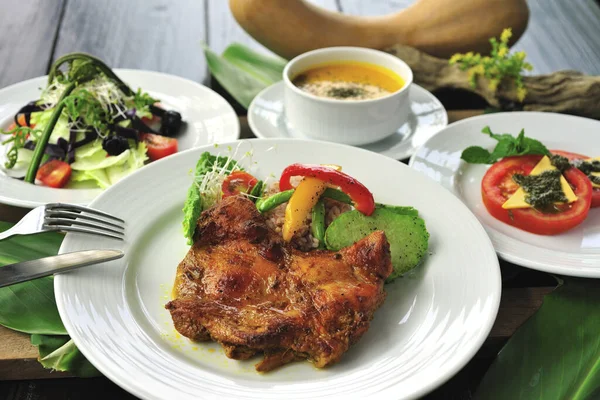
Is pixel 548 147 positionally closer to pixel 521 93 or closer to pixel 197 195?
pixel 521 93

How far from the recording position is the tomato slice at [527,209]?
10.8ft

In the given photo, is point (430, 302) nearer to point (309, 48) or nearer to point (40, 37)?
point (309, 48)

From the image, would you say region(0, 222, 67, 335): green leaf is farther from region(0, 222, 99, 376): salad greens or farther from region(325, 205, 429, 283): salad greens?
region(325, 205, 429, 283): salad greens

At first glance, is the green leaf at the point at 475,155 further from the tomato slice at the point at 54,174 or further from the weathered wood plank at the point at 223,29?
the weathered wood plank at the point at 223,29

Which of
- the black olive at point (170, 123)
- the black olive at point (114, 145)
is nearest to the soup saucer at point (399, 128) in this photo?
the black olive at point (170, 123)

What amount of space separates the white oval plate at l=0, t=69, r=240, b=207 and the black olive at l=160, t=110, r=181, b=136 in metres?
0.06

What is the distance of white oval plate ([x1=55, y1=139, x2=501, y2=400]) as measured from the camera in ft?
7.70

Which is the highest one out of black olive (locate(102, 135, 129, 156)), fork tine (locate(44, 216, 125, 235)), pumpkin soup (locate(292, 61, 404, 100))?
fork tine (locate(44, 216, 125, 235))

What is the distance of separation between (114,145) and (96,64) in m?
0.69

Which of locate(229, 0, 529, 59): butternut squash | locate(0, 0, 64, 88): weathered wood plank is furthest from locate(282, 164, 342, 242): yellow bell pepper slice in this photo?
locate(0, 0, 64, 88): weathered wood plank

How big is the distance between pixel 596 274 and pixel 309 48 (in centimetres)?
343

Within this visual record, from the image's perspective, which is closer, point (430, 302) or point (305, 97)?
point (430, 302)

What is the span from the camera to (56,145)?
4.18 meters

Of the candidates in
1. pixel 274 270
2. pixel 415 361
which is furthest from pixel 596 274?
pixel 274 270
